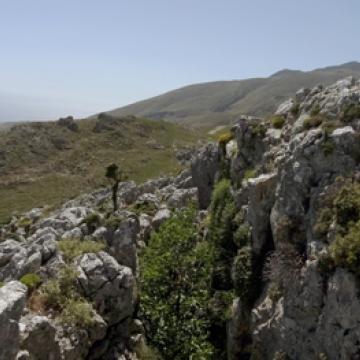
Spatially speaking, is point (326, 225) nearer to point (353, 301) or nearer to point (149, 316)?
point (353, 301)

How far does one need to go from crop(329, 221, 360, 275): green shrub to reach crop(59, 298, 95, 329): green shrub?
16304 mm

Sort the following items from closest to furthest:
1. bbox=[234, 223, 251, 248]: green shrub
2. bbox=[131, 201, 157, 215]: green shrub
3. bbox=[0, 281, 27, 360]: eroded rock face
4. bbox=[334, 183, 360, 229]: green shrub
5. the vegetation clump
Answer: bbox=[0, 281, 27, 360]: eroded rock face < bbox=[334, 183, 360, 229]: green shrub < the vegetation clump < bbox=[234, 223, 251, 248]: green shrub < bbox=[131, 201, 157, 215]: green shrub

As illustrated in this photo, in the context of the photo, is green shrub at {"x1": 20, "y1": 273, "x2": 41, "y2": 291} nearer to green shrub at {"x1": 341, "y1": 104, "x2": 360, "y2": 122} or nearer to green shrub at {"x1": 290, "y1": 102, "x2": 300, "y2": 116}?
green shrub at {"x1": 341, "y1": 104, "x2": 360, "y2": 122}

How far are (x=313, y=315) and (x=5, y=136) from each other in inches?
6392

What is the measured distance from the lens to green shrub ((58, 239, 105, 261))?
122ft

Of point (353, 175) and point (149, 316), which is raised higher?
point (353, 175)

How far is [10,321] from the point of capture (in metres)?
25.4

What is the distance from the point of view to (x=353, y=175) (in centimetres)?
3322

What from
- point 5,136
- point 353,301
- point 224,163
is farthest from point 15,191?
point 353,301

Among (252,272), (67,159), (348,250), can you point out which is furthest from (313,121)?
(67,159)

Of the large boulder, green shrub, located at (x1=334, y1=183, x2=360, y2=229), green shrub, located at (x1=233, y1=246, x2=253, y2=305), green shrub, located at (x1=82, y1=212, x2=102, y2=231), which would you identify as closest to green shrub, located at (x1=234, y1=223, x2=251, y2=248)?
green shrub, located at (x1=233, y1=246, x2=253, y2=305)

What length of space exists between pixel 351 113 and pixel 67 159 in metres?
136

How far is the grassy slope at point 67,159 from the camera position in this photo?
136 m

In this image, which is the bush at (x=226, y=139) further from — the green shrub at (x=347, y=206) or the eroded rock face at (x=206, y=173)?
the green shrub at (x=347, y=206)
